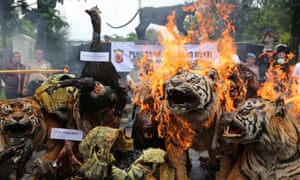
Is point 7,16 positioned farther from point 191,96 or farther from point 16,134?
point 191,96

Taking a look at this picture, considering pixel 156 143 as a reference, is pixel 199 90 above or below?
above

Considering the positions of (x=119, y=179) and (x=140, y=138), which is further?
(x=140, y=138)

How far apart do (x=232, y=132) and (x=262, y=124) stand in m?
0.27

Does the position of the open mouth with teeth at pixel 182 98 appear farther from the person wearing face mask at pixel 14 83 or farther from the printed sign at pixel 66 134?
the person wearing face mask at pixel 14 83

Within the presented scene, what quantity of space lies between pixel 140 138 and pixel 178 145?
3.40ft

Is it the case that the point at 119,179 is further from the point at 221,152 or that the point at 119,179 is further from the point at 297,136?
the point at 297,136

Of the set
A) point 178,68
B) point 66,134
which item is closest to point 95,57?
point 66,134

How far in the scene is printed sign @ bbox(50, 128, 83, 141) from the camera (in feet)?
14.6

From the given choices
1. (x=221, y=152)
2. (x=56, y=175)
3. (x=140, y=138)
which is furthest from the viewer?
(x=140, y=138)

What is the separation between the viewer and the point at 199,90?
367 cm

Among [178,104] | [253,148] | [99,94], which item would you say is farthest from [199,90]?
A: [99,94]

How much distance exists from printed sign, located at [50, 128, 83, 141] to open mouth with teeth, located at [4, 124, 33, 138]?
1.46 ft

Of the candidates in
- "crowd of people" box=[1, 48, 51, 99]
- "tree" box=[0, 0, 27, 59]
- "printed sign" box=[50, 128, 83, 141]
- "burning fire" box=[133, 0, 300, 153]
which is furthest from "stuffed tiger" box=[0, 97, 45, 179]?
"tree" box=[0, 0, 27, 59]

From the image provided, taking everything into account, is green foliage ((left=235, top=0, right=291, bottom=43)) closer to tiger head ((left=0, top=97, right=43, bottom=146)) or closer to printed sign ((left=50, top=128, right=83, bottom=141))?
printed sign ((left=50, top=128, right=83, bottom=141))
